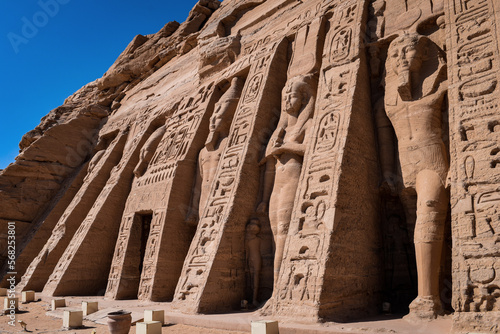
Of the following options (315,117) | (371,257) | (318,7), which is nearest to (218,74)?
(318,7)

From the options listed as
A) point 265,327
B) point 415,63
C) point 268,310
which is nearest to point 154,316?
point 268,310

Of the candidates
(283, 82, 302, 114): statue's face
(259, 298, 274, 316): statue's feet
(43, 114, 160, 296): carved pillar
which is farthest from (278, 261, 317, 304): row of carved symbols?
(43, 114, 160, 296): carved pillar

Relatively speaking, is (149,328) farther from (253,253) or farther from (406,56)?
(406,56)

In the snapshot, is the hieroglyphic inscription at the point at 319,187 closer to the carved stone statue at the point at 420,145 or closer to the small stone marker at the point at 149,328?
the carved stone statue at the point at 420,145

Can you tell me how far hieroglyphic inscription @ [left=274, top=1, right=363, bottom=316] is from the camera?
5.73 m

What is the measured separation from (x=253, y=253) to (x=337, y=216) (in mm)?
2091

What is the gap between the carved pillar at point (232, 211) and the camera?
277 inches

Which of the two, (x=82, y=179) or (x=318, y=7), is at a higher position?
(x=318, y=7)

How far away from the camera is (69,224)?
12.6 m

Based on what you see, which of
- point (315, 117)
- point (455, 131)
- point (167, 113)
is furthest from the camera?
point (167, 113)

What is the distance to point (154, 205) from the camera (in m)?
9.86

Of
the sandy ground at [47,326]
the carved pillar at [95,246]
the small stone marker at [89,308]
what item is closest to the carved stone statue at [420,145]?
the sandy ground at [47,326]

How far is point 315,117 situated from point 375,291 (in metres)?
2.95

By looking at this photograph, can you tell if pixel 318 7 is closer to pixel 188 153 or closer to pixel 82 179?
pixel 188 153
